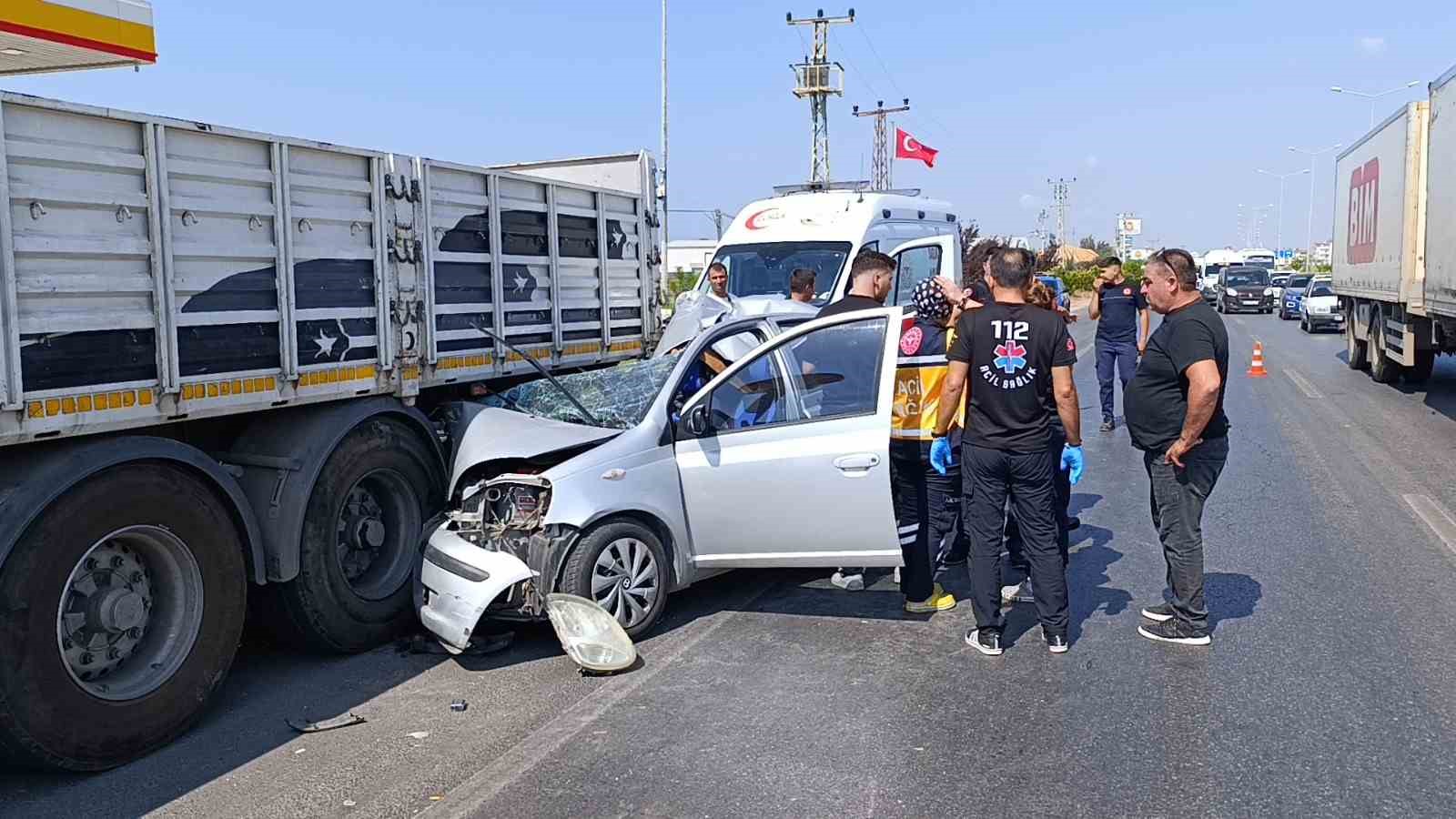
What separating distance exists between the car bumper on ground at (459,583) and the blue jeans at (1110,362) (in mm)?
8293

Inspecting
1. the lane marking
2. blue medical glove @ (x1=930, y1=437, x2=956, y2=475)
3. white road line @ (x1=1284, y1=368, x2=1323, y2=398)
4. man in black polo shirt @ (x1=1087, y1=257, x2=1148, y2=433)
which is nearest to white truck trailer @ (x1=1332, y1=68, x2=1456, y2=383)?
white road line @ (x1=1284, y1=368, x2=1323, y2=398)

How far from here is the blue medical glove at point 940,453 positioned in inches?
234

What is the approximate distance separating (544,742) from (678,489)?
5.98 feet

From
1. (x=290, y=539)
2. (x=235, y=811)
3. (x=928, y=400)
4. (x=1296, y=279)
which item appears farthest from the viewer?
(x=1296, y=279)

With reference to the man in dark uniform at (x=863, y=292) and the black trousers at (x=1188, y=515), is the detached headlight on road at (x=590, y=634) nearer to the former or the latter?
the man in dark uniform at (x=863, y=292)

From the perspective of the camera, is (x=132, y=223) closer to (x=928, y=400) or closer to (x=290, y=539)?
(x=290, y=539)

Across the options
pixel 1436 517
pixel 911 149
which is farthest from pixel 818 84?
pixel 1436 517

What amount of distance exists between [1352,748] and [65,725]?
188 inches

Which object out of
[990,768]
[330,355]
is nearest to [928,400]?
[990,768]

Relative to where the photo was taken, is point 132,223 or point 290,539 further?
point 290,539

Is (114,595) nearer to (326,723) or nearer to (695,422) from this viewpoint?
(326,723)

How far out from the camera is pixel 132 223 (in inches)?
186

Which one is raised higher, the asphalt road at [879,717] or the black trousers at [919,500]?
the black trousers at [919,500]

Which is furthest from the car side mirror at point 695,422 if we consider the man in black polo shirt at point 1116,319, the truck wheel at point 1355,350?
the truck wheel at point 1355,350
